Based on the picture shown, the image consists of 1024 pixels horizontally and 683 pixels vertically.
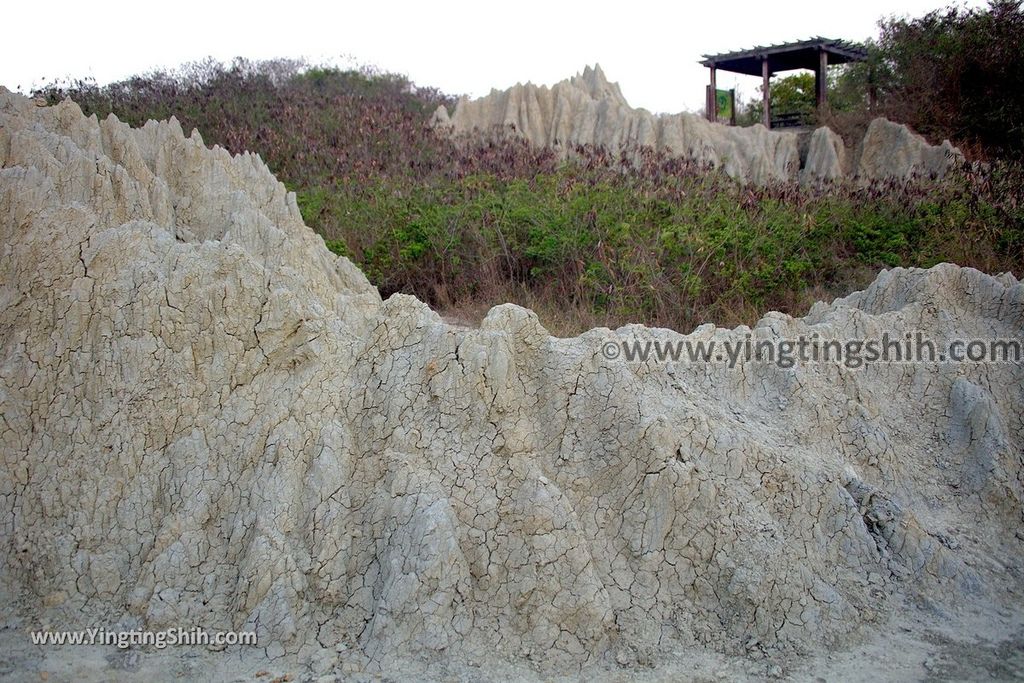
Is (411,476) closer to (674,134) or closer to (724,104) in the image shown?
(674,134)

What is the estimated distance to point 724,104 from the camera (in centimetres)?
2291

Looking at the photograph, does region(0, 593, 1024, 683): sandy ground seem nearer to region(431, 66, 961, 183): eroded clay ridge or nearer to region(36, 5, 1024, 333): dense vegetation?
region(36, 5, 1024, 333): dense vegetation

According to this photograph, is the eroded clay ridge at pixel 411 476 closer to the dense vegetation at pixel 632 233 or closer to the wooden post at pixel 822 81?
the dense vegetation at pixel 632 233

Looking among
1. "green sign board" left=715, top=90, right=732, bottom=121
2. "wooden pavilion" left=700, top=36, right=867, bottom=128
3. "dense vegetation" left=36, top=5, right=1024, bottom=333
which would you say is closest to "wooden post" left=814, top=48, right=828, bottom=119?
"wooden pavilion" left=700, top=36, right=867, bottom=128

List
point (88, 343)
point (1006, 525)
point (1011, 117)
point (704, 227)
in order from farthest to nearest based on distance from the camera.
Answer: point (1011, 117) → point (704, 227) → point (1006, 525) → point (88, 343)

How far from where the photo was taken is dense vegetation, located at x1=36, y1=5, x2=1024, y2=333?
26.9 ft

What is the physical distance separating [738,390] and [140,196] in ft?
13.2

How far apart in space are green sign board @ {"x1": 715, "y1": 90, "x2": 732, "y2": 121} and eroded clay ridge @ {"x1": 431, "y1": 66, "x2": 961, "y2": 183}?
11.9 ft

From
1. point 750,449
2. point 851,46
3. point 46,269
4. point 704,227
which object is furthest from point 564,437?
point 851,46

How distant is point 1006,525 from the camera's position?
460cm

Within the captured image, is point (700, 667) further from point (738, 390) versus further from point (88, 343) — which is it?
point (88, 343)

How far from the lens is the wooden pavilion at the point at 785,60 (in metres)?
19.1

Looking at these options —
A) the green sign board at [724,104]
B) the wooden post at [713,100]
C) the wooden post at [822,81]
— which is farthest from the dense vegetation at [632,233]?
the green sign board at [724,104]

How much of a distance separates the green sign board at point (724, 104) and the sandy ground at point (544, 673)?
2057 cm
